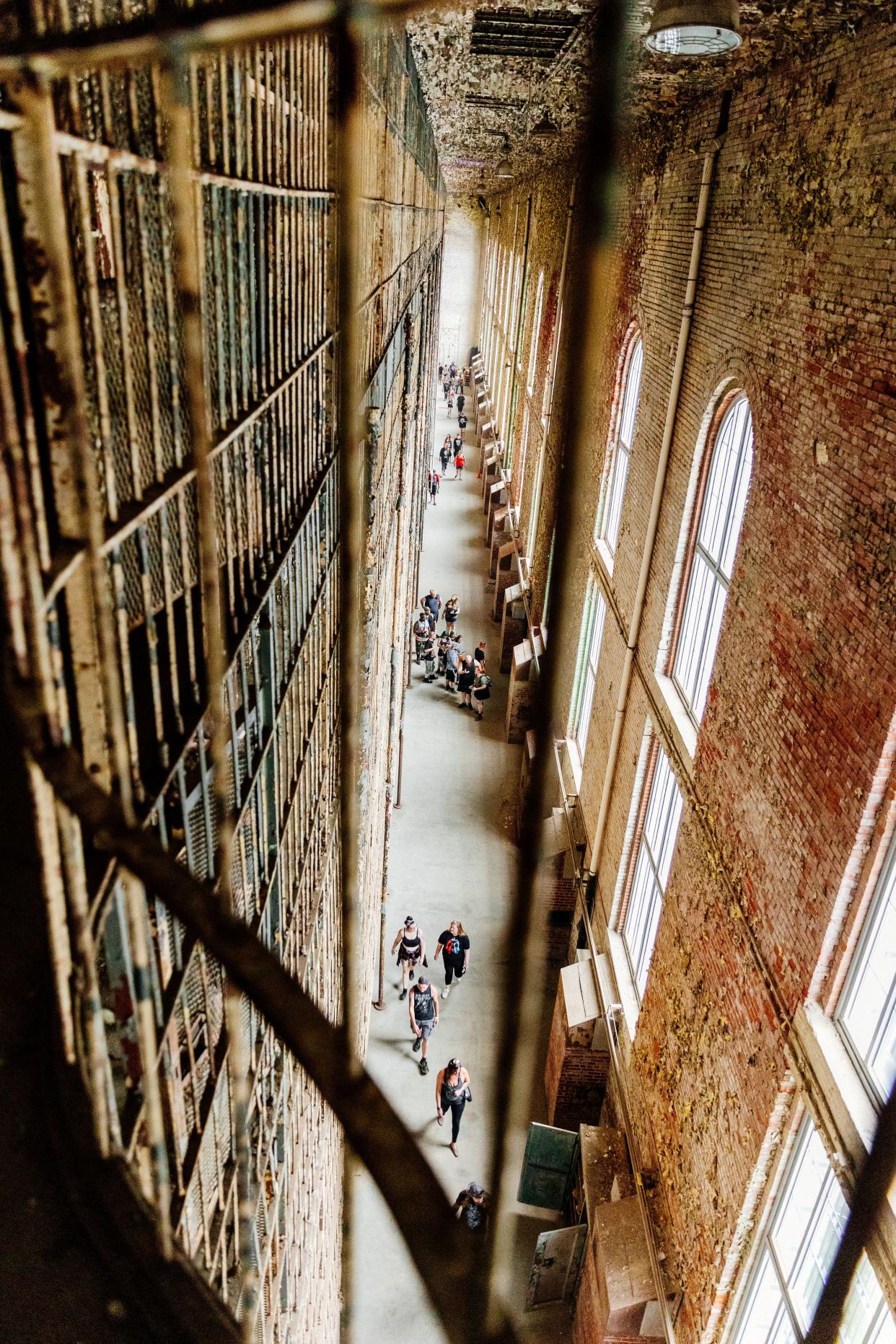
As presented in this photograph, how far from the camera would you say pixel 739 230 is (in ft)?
19.8

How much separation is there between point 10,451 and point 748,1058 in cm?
492

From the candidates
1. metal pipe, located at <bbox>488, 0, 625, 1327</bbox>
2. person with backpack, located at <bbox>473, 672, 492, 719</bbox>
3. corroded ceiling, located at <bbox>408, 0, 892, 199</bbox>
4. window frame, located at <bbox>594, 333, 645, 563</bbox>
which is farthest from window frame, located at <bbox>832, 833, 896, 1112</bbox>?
person with backpack, located at <bbox>473, 672, 492, 719</bbox>

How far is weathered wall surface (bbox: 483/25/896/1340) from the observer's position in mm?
4141

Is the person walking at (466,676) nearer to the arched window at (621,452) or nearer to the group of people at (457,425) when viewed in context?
the arched window at (621,452)

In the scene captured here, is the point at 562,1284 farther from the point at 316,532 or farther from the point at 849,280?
the point at 849,280

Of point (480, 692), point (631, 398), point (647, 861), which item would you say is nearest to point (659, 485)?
point (631, 398)

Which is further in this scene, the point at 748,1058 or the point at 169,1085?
the point at 748,1058

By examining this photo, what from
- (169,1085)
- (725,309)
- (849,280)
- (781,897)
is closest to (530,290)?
(725,309)

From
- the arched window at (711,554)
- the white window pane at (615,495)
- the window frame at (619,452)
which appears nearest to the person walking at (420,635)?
the window frame at (619,452)

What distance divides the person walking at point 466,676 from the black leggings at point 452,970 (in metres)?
Answer: 5.90

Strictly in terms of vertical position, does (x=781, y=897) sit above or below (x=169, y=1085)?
below

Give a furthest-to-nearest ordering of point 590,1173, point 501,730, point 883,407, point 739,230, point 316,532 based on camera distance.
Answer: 1. point 501,730
2. point 590,1173
3. point 739,230
4. point 316,532
5. point 883,407

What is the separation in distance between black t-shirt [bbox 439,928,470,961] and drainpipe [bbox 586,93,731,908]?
1364mm

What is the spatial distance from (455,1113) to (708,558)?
5165mm
